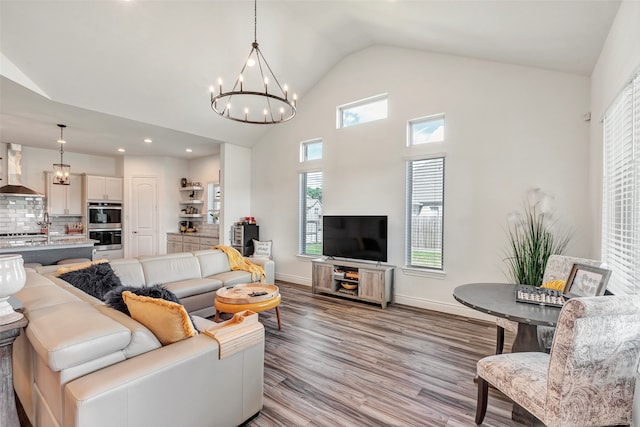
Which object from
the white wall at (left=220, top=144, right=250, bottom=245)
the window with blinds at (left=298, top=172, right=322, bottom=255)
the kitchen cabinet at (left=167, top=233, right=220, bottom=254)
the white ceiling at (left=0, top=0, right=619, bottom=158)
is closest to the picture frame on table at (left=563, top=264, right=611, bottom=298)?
the white ceiling at (left=0, top=0, right=619, bottom=158)

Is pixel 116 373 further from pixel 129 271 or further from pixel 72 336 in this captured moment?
pixel 129 271

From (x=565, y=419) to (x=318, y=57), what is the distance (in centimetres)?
535

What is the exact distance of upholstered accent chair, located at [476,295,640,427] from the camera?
1.44 metres

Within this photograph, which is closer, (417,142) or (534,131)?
(534,131)

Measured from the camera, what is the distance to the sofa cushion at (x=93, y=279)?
2816 millimetres

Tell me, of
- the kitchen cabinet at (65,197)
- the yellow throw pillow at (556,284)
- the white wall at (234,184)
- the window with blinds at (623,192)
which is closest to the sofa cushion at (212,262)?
the white wall at (234,184)

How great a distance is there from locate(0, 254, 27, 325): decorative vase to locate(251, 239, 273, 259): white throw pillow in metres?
4.72

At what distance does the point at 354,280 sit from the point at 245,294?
2147mm

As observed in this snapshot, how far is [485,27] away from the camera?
306cm

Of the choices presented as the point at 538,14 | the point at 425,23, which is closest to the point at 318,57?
the point at 425,23

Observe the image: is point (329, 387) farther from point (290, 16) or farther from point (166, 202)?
point (166, 202)

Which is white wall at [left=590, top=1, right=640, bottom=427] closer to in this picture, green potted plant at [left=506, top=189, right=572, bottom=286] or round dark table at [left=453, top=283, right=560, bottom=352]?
green potted plant at [left=506, top=189, right=572, bottom=286]

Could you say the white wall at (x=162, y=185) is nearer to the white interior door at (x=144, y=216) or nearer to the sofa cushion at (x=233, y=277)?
the white interior door at (x=144, y=216)

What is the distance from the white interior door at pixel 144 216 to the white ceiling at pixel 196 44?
7.34 ft
